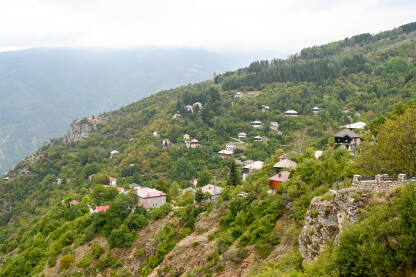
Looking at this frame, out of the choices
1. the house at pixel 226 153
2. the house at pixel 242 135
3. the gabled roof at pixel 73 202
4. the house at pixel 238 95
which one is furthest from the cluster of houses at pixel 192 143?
the gabled roof at pixel 73 202

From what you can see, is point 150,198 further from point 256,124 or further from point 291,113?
point 291,113

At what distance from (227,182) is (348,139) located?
1282 cm

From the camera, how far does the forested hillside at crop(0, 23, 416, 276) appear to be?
1759 centimetres

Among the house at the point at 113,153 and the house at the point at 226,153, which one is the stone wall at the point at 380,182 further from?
the house at the point at 113,153

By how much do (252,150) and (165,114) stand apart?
109 feet

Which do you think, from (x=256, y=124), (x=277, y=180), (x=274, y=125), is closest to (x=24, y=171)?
(x=256, y=124)

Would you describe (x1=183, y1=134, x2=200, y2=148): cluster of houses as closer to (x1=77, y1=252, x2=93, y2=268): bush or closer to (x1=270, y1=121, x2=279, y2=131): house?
(x1=270, y1=121, x2=279, y2=131): house

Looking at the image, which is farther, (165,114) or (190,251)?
(165,114)

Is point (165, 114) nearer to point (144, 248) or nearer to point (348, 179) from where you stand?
point (144, 248)

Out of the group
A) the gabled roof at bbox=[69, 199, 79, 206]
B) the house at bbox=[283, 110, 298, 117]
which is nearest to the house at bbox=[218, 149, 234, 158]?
the house at bbox=[283, 110, 298, 117]

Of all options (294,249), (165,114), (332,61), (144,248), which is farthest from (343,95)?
(294,249)

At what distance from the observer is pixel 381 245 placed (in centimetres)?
1287

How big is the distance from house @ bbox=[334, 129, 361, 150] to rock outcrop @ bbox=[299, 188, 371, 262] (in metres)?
21.1

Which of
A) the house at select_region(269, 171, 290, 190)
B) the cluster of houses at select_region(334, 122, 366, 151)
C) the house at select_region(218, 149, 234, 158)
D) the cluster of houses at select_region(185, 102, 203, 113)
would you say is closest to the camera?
the house at select_region(269, 171, 290, 190)
